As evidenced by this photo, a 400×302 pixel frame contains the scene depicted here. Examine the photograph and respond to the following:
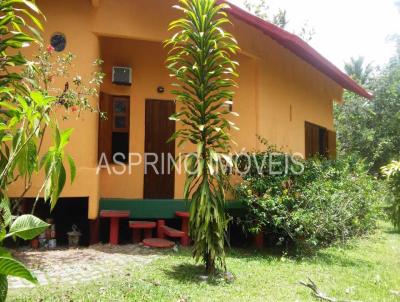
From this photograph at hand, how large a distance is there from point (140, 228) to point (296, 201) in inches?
115

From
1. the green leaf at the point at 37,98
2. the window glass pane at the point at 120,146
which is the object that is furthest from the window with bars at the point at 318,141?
the green leaf at the point at 37,98

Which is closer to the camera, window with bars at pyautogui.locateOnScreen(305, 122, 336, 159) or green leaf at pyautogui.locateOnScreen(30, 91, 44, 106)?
green leaf at pyautogui.locateOnScreen(30, 91, 44, 106)

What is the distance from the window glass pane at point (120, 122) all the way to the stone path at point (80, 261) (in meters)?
2.41

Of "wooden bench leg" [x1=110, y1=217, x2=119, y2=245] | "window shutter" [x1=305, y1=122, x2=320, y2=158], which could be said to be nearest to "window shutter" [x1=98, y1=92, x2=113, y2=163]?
"wooden bench leg" [x1=110, y1=217, x2=119, y2=245]

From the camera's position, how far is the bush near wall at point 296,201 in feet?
22.2

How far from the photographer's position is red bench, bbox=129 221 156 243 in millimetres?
7164

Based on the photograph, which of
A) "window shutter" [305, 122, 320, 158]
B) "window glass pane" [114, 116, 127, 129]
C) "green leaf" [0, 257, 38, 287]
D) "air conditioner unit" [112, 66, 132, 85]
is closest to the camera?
"green leaf" [0, 257, 38, 287]

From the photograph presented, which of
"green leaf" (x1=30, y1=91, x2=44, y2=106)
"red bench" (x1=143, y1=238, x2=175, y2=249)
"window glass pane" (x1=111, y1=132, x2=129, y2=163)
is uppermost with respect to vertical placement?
"window glass pane" (x1=111, y1=132, x2=129, y2=163)

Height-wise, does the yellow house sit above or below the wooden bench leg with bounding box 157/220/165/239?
above

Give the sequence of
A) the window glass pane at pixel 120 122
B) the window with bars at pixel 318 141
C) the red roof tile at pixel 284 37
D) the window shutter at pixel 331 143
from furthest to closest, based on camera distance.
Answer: the window shutter at pixel 331 143 → the window with bars at pixel 318 141 → the window glass pane at pixel 120 122 → the red roof tile at pixel 284 37

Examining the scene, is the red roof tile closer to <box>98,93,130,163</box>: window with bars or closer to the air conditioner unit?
the air conditioner unit

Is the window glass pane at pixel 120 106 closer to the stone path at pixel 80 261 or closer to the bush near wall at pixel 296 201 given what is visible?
the bush near wall at pixel 296 201

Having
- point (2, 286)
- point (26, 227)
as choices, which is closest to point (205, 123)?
point (26, 227)

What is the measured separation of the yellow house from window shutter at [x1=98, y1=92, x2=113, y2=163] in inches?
0.8
